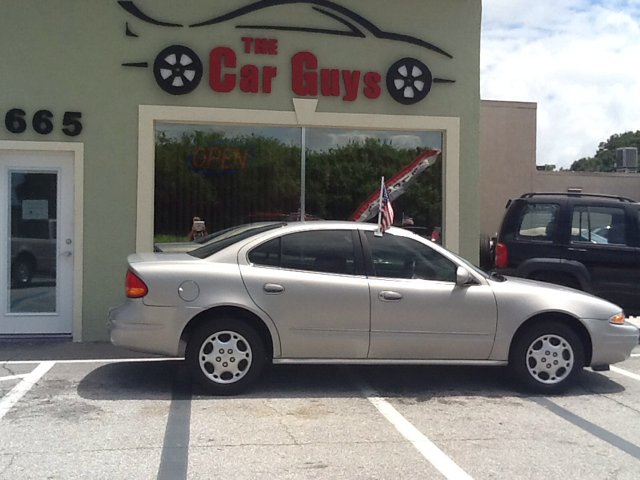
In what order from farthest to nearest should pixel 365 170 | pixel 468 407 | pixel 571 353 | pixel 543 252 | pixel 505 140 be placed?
pixel 505 140 < pixel 365 170 < pixel 543 252 < pixel 571 353 < pixel 468 407

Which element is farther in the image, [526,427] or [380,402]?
[380,402]

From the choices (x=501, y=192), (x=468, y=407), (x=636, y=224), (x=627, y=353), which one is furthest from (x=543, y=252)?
(x=501, y=192)

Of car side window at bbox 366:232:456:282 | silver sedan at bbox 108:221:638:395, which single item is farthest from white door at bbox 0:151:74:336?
car side window at bbox 366:232:456:282

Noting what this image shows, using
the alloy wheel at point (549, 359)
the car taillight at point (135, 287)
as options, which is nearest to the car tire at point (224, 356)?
the car taillight at point (135, 287)

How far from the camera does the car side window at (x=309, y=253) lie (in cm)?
659

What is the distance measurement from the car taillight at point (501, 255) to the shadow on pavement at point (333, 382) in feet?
5.62

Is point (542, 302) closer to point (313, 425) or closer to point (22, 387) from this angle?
point (313, 425)

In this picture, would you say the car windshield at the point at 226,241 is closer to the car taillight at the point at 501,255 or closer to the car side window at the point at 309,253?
the car side window at the point at 309,253

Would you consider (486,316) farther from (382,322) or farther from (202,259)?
(202,259)

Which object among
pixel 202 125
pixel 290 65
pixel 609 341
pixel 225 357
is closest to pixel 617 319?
pixel 609 341

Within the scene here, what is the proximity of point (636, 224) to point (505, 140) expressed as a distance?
5207mm

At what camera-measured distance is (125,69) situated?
9055mm

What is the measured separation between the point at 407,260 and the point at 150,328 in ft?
7.98

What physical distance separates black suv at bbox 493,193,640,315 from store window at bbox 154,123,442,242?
1236 millimetres
